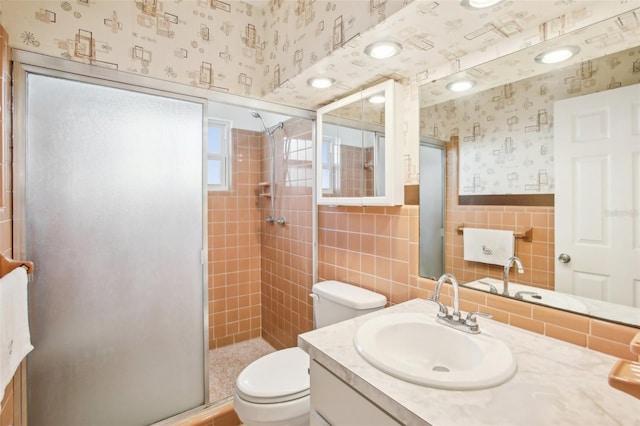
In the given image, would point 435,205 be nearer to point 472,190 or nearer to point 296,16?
point 472,190

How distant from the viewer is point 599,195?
998mm

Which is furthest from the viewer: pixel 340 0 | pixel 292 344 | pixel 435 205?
pixel 292 344

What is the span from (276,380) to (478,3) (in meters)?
1.72

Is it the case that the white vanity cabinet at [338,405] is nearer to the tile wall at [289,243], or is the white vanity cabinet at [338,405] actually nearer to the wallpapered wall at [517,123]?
the wallpapered wall at [517,123]

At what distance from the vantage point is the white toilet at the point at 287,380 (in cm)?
135

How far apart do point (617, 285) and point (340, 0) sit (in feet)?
4.78

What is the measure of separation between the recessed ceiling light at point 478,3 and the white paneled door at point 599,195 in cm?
43

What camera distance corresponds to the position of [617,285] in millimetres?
978

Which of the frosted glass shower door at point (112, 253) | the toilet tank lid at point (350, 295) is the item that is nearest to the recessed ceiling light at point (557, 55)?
the toilet tank lid at point (350, 295)

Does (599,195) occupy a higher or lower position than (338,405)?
higher

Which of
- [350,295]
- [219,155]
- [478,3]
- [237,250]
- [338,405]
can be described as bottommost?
[338,405]

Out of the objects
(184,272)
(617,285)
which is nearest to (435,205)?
(617,285)

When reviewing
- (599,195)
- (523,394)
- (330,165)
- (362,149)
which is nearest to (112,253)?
(330,165)

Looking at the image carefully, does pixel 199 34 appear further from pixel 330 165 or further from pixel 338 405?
pixel 338 405
